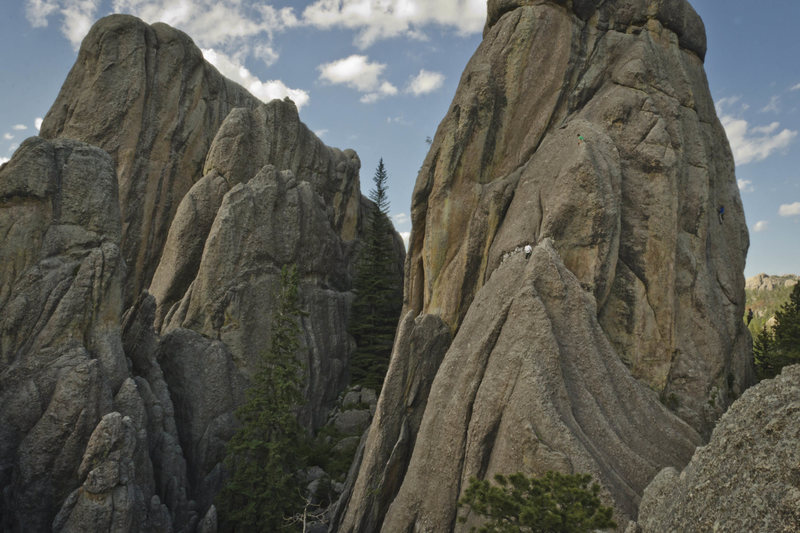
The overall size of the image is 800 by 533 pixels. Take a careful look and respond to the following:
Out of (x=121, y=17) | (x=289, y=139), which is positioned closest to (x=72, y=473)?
(x=289, y=139)

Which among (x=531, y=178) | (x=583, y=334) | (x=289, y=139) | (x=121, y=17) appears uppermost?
(x=121, y=17)

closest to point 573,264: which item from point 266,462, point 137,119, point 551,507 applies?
point 551,507

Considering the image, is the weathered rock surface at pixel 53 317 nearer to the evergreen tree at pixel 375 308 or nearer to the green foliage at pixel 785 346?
the evergreen tree at pixel 375 308

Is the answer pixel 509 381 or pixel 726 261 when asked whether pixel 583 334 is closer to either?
pixel 509 381

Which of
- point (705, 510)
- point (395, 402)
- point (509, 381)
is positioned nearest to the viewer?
point (705, 510)

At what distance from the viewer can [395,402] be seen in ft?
74.4

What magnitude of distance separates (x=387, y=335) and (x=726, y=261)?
2209 centimetres

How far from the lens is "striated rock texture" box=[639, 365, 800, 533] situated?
773cm

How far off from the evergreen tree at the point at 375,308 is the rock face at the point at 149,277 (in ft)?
3.93

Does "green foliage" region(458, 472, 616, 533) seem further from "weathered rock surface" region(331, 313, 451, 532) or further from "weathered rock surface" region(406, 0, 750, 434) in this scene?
"weathered rock surface" region(406, 0, 750, 434)

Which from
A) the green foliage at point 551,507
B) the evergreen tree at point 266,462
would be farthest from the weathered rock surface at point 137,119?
the green foliage at point 551,507

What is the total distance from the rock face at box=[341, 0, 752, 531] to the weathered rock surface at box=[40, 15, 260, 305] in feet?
65.5

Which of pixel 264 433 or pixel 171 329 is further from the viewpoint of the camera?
pixel 171 329

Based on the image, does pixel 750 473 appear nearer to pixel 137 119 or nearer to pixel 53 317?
pixel 53 317
